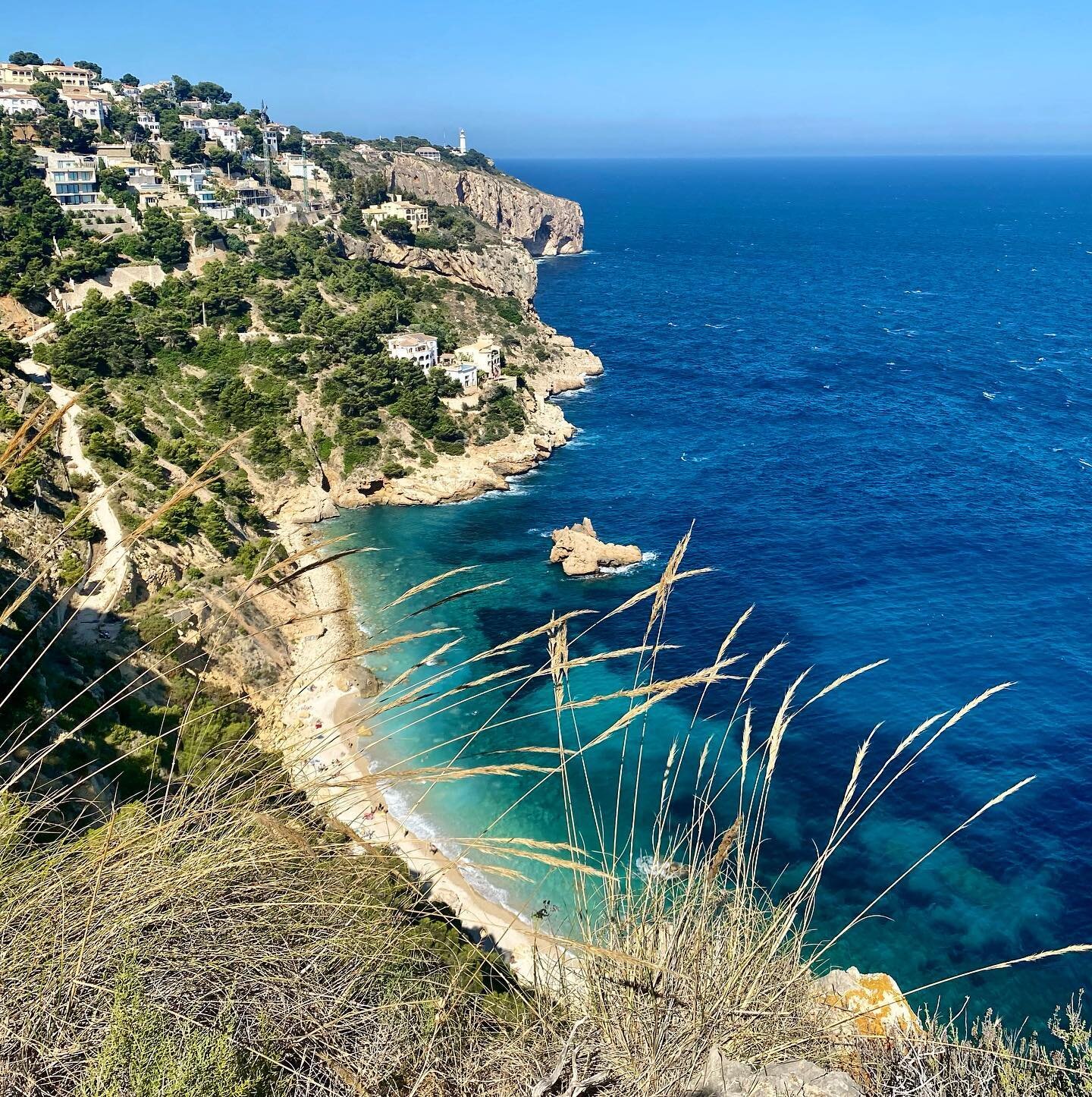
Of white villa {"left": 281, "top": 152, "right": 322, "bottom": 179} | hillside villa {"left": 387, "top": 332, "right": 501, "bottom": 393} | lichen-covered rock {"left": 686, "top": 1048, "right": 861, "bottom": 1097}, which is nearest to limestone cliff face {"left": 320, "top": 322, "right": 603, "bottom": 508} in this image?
hillside villa {"left": 387, "top": 332, "right": 501, "bottom": 393}

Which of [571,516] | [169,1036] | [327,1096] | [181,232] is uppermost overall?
[181,232]

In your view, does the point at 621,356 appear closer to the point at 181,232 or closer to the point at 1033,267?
the point at 181,232

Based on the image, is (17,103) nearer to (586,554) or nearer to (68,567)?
(586,554)

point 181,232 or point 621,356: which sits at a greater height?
point 181,232

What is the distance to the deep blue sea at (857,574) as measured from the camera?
68.4 feet

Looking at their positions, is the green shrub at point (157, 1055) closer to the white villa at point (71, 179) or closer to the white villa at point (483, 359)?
the white villa at point (483, 359)

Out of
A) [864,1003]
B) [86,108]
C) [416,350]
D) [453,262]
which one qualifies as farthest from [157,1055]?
[86,108]

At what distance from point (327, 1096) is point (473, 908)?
694 inches

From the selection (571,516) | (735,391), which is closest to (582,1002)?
(571,516)

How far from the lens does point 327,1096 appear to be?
285 centimetres

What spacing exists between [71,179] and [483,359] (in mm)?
27330

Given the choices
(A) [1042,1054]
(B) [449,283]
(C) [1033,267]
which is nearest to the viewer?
(A) [1042,1054]

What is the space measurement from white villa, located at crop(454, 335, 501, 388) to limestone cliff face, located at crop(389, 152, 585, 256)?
4303cm

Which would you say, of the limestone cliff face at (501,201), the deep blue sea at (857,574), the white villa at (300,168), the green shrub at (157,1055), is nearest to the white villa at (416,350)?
the deep blue sea at (857,574)
